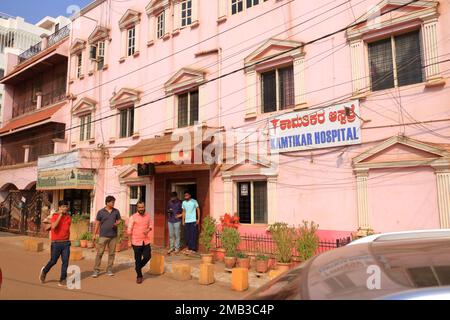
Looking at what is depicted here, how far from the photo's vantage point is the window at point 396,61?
28.4 ft

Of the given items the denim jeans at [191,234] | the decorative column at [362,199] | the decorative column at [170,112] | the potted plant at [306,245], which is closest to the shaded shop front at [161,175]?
the decorative column at [170,112]

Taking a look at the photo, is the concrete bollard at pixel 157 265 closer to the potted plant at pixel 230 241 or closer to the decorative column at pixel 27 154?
the potted plant at pixel 230 241

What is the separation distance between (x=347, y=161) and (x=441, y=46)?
11.1 feet

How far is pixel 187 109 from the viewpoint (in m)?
13.6

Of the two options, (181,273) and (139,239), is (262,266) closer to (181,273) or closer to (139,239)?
(181,273)

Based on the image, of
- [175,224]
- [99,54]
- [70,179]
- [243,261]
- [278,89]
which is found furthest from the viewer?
[99,54]

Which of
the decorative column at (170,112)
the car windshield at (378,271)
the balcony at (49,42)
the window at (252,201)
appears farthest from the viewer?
the balcony at (49,42)

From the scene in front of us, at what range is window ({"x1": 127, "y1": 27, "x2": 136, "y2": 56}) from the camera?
16328 mm

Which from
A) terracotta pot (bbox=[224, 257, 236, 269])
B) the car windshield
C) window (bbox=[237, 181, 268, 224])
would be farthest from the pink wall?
the car windshield

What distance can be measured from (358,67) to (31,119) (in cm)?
1908

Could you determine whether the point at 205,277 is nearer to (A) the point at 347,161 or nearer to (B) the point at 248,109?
(A) the point at 347,161

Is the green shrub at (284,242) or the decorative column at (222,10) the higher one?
the decorative column at (222,10)

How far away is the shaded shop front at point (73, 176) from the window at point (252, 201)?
27.1 feet

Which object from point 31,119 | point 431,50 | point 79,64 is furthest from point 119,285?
point 31,119
